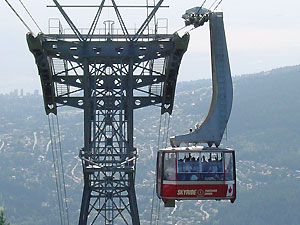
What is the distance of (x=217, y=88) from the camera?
126 feet

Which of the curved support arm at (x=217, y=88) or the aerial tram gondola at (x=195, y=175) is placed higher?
the curved support arm at (x=217, y=88)

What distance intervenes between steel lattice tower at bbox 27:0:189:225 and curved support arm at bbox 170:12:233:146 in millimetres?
2867

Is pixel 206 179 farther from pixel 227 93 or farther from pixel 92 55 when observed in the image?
pixel 92 55

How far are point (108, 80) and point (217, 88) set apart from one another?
751 cm

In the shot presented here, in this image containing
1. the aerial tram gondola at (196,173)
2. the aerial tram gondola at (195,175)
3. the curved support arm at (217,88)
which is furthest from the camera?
the curved support arm at (217,88)

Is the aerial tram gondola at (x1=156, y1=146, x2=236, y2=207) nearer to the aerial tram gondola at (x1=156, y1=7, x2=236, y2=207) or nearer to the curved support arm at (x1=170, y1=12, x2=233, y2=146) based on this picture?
the aerial tram gondola at (x1=156, y1=7, x2=236, y2=207)

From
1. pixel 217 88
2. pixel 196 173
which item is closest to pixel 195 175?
pixel 196 173

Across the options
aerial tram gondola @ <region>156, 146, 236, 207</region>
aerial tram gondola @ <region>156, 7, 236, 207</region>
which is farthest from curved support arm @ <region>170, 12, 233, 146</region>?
aerial tram gondola @ <region>156, 146, 236, 207</region>

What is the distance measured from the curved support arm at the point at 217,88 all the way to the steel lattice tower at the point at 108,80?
9.41ft

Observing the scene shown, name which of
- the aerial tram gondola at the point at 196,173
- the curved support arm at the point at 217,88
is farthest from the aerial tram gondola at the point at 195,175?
the curved support arm at the point at 217,88

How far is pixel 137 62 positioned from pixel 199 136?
6.69 m

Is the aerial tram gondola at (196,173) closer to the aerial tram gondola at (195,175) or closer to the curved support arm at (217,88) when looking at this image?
the aerial tram gondola at (195,175)

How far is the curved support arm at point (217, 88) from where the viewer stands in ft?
126

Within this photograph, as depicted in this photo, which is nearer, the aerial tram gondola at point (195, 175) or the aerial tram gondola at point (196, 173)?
the aerial tram gondola at point (196, 173)
